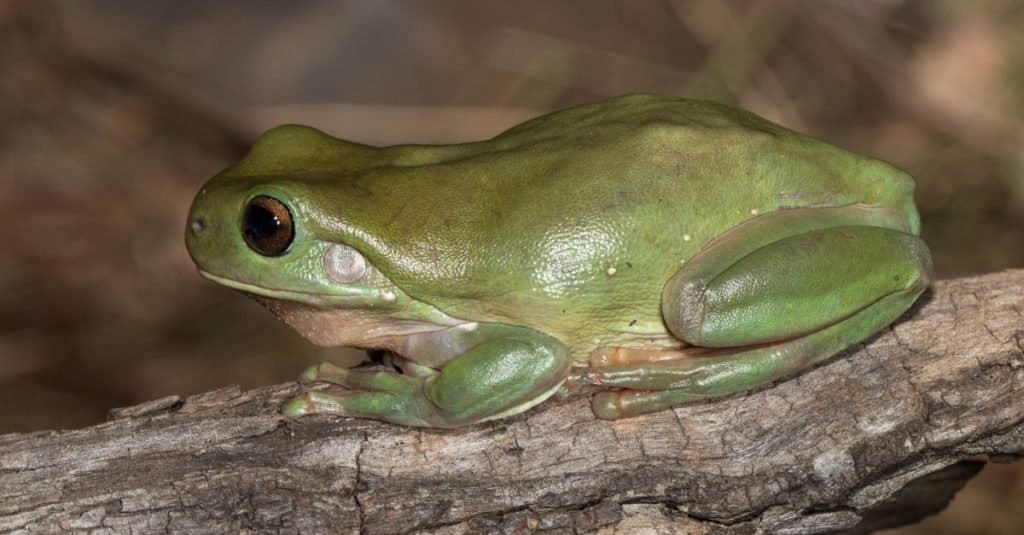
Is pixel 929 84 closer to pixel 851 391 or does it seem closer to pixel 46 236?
pixel 851 391

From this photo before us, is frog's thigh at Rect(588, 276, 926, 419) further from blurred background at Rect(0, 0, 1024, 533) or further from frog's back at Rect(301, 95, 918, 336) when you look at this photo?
blurred background at Rect(0, 0, 1024, 533)

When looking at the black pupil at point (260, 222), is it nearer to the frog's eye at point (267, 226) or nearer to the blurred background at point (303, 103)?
the frog's eye at point (267, 226)

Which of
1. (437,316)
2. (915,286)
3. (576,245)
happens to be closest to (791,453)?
(915,286)

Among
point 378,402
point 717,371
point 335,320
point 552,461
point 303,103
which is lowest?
point 552,461

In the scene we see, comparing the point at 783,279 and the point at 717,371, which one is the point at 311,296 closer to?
the point at 717,371

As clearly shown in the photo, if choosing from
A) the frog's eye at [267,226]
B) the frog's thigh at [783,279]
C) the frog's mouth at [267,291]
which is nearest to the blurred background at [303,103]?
the frog's mouth at [267,291]

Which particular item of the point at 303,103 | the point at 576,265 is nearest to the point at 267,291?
the point at 576,265
